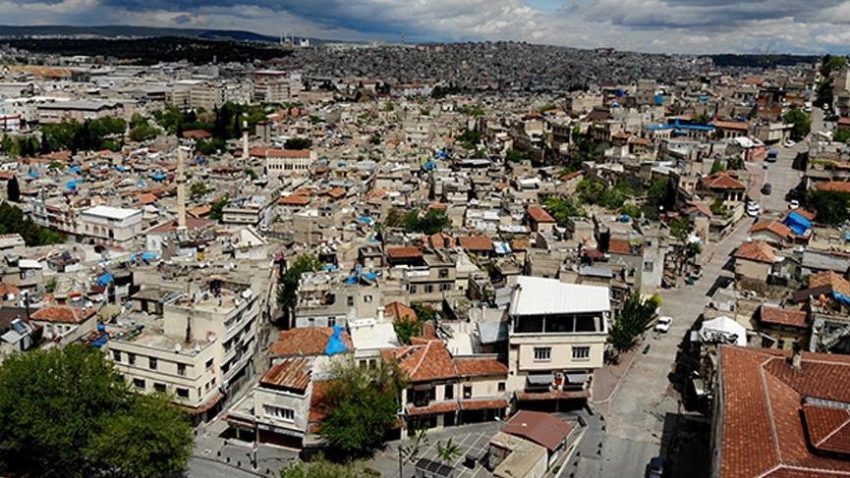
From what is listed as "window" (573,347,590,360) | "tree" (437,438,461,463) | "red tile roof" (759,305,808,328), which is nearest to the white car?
"red tile roof" (759,305,808,328)

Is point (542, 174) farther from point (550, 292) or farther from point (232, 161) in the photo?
point (550, 292)

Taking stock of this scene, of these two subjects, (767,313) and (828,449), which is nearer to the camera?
(828,449)

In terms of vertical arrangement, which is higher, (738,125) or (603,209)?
(738,125)

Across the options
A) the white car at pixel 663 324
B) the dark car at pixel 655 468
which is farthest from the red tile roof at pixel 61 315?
the white car at pixel 663 324

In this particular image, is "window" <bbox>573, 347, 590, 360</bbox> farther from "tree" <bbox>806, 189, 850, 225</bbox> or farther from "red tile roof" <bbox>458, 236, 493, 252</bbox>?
"tree" <bbox>806, 189, 850, 225</bbox>

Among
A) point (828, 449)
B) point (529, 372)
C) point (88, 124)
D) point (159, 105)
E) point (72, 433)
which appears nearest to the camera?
point (828, 449)

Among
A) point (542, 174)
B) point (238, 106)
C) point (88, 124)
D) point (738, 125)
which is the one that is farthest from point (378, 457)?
point (238, 106)

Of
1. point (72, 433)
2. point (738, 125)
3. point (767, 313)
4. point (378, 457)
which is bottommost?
point (378, 457)
